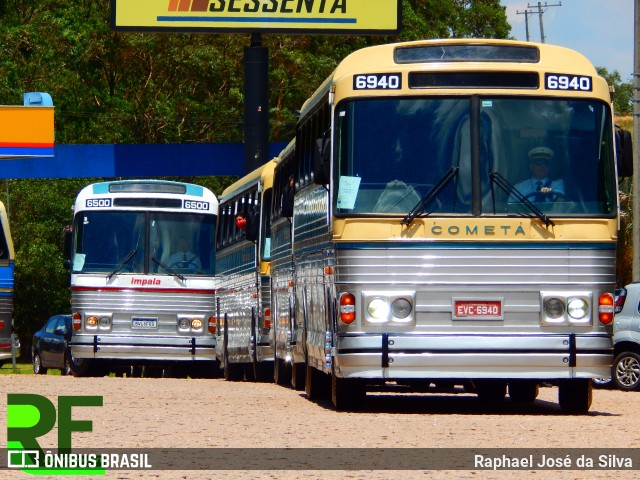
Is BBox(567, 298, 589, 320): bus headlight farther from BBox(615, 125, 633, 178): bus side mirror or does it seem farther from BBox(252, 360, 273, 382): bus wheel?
BBox(252, 360, 273, 382): bus wheel

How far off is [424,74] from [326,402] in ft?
14.3

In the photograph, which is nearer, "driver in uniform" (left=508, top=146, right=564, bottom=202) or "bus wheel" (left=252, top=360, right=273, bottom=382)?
"driver in uniform" (left=508, top=146, right=564, bottom=202)

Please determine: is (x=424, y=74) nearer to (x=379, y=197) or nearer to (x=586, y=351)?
(x=379, y=197)

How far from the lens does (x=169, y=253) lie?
1100 inches

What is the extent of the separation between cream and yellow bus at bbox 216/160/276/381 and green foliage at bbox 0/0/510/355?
25256mm

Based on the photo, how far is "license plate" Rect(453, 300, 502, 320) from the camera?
15789 mm

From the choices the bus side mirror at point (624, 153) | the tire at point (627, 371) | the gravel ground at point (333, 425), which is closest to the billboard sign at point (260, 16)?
the tire at point (627, 371)

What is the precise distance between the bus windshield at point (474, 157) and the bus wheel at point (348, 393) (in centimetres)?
183

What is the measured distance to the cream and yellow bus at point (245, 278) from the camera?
1009 inches

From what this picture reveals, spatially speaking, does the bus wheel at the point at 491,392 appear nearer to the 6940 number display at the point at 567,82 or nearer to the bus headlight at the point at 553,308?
the bus headlight at the point at 553,308

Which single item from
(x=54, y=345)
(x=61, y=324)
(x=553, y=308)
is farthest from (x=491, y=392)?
(x=61, y=324)

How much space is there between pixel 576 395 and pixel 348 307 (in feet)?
8.35

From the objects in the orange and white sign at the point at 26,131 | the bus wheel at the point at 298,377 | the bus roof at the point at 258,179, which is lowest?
the bus wheel at the point at 298,377

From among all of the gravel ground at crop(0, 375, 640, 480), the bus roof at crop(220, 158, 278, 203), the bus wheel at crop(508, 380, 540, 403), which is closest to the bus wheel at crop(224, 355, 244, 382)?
the bus roof at crop(220, 158, 278, 203)
